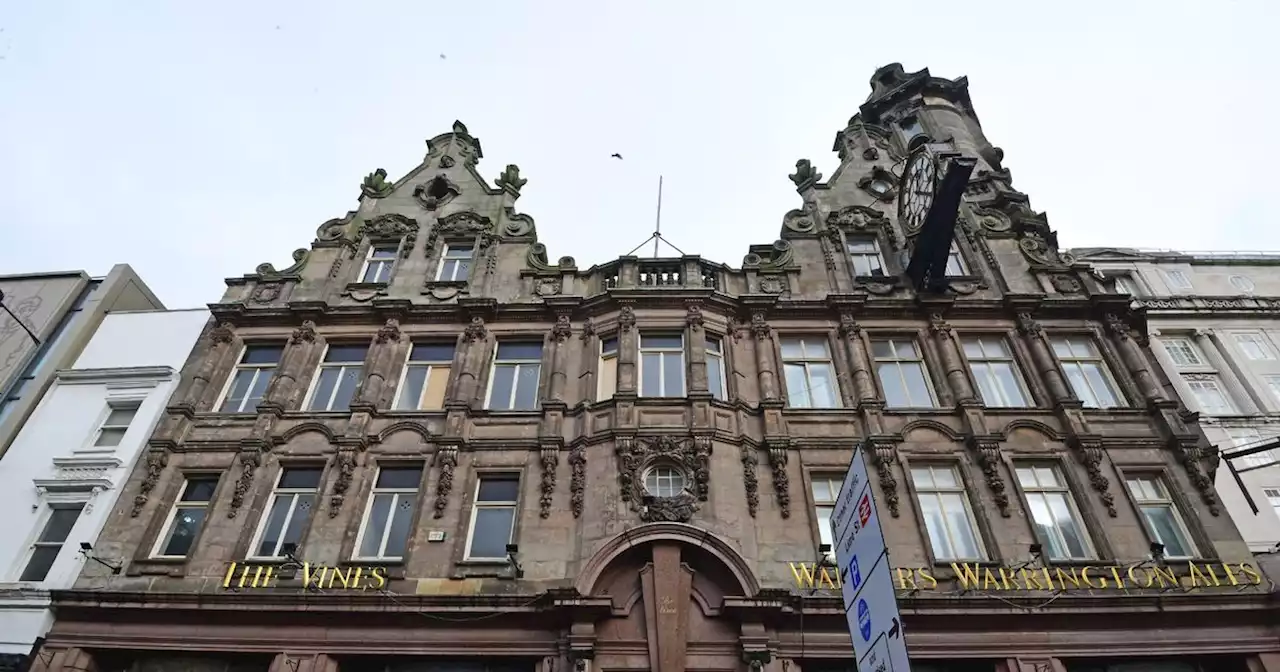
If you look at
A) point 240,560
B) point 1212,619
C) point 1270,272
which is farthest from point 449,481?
point 1270,272

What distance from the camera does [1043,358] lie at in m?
19.7

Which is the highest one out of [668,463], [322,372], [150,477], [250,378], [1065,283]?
[1065,283]

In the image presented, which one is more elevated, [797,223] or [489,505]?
[797,223]

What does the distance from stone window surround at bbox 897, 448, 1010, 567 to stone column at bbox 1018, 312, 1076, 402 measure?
126 inches

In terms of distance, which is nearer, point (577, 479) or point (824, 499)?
point (577, 479)

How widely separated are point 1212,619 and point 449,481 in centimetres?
1659

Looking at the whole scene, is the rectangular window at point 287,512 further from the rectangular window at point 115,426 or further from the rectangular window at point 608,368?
the rectangular window at point 608,368

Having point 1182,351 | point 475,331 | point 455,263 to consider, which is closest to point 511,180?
point 455,263

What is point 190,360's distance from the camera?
68.4ft

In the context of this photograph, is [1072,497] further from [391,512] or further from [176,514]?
[176,514]

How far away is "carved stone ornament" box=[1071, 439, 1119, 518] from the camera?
16.7m

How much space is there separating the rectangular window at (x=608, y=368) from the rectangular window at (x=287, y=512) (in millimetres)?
7369

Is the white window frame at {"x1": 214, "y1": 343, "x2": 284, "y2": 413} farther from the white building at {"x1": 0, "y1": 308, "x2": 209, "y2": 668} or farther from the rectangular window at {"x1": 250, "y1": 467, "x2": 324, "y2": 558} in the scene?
the rectangular window at {"x1": 250, "y1": 467, "x2": 324, "y2": 558}

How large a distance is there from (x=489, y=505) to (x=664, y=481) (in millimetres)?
4243
